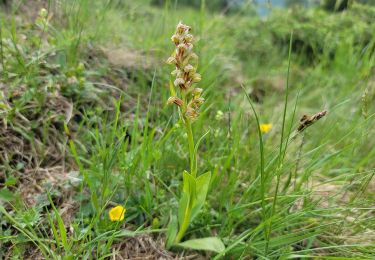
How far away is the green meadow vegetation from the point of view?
124 cm

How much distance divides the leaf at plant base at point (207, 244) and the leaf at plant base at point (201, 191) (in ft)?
0.27

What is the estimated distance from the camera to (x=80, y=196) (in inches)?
56.8

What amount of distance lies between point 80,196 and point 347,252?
0.95 m

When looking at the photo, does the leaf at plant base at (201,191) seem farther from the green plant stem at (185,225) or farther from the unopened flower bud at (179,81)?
the unopened flower bud at (179,81)

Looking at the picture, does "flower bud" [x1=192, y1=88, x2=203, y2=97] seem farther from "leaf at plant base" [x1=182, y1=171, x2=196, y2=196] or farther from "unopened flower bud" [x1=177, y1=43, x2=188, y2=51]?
"leaf at plant base" [x1=182, y1=171, x2=196, y2=196]

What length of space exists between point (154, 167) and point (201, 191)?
273mm

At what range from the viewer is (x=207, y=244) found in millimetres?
1277

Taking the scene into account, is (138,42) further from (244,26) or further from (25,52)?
(244,26)

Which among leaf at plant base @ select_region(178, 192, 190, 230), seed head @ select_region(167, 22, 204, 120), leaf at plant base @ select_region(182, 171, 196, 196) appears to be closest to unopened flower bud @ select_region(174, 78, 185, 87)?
seed head @ select_region(167, 22, 204, 120)

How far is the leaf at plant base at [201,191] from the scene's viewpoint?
1260 millimetres

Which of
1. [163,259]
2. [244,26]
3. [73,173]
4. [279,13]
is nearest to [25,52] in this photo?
[73,173]

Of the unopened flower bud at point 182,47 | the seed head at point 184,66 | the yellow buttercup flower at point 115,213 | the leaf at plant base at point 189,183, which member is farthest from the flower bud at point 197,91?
the yellow buttercup flower at point 115,213

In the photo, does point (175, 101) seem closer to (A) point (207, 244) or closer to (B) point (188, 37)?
(B) point (188, 37)

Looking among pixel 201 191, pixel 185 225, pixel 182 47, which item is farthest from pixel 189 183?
pixel 182 47
